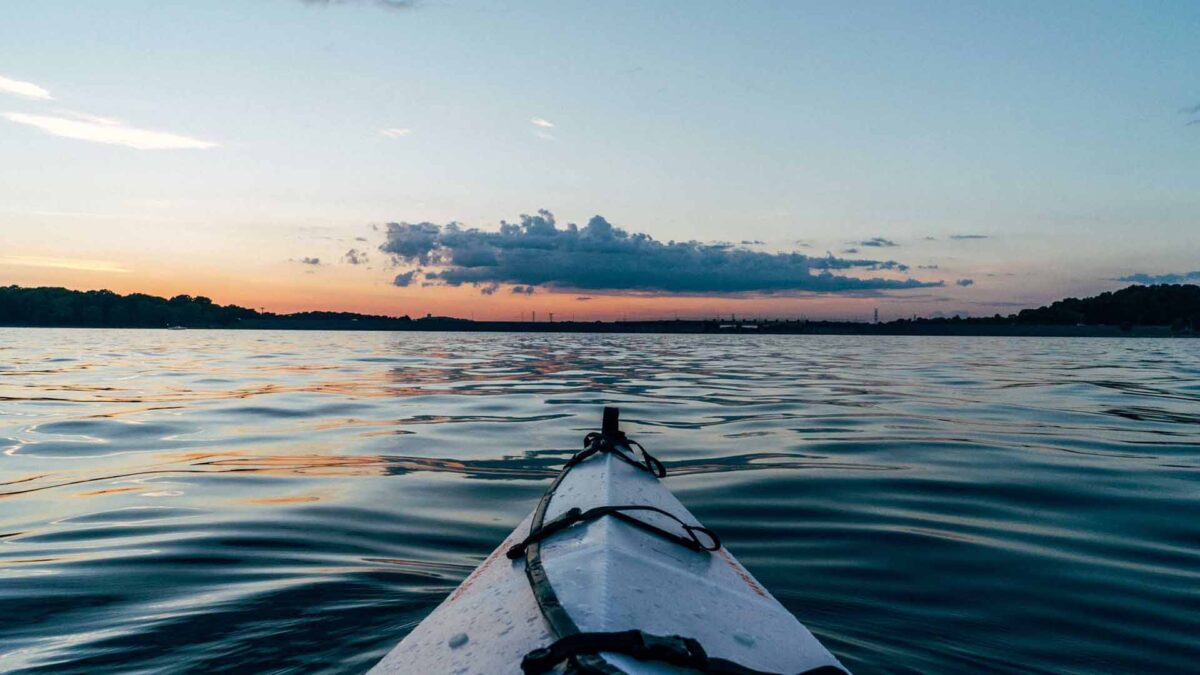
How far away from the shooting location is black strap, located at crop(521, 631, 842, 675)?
172cm

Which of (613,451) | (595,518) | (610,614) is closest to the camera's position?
(610,614)

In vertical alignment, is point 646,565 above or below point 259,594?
above

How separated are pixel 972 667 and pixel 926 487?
4426mm

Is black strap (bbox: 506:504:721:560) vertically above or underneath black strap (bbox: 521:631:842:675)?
underneath

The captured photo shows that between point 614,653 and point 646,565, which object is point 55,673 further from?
point 614,653

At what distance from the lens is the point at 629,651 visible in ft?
5.75

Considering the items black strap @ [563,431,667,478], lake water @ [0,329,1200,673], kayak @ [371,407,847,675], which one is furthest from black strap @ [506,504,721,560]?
black strap @ [563,431,667,478]

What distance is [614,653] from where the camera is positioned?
1.75m

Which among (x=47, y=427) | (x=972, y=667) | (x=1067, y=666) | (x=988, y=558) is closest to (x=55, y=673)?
(x=972, y=667)

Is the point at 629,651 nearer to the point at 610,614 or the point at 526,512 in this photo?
the point at 610,614

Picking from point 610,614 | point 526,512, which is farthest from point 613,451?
point 610,614

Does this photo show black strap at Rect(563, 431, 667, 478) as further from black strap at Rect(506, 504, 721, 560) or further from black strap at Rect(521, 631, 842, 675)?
black strap at Rect(521, 631, 842, 675)

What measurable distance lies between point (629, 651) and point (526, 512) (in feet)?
16.4

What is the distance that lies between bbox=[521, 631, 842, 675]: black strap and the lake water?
6.92 feet
